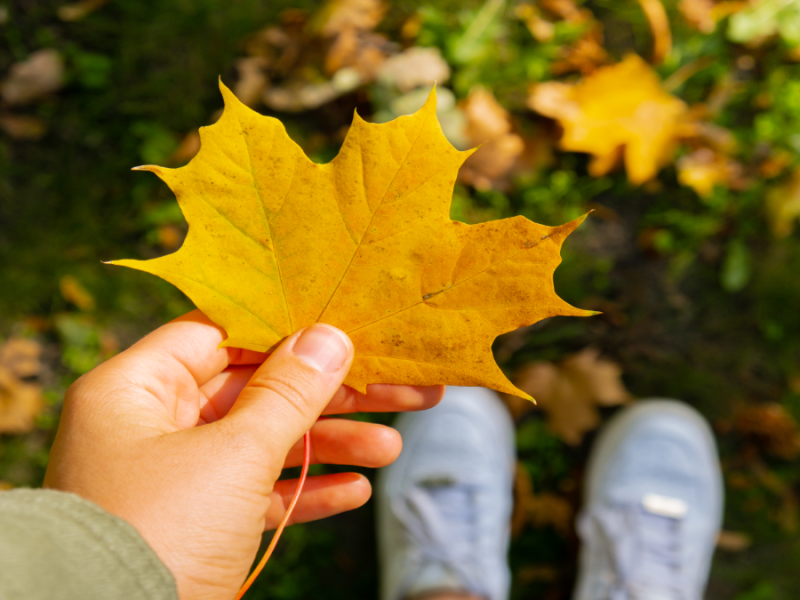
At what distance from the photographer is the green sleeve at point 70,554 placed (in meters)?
0.82

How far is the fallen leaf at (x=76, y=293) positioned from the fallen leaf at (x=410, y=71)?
1.44 m

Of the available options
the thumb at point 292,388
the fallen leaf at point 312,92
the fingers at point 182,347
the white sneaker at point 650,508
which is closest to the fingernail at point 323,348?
the thumb at point 292,388

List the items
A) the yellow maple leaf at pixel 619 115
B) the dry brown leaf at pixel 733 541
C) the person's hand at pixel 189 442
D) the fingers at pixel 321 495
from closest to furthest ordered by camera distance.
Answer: the person's hand at pixel 189 442 → the fingers at pixel 321 495 → the yellow maple leaf at pixel 619 115 → the dry brown leaf at pixel 733 541

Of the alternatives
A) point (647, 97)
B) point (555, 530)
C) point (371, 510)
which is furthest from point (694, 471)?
point (647, 97)

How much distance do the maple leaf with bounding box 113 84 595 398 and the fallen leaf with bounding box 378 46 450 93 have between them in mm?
1046

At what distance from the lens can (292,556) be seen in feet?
6.97

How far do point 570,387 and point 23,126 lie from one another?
2.46 m

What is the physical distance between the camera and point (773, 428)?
2.23 m

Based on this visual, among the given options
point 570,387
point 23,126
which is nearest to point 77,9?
point 23,126

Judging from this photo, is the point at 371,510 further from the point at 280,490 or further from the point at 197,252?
the point at 197,252

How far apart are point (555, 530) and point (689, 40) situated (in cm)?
210

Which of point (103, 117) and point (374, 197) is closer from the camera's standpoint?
point (374, 197)

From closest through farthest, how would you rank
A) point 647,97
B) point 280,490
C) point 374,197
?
point 374,197 → point 280,490 → point 647,97

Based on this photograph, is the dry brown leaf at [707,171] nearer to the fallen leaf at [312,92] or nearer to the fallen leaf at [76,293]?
the fallen leaf at [312,92]
